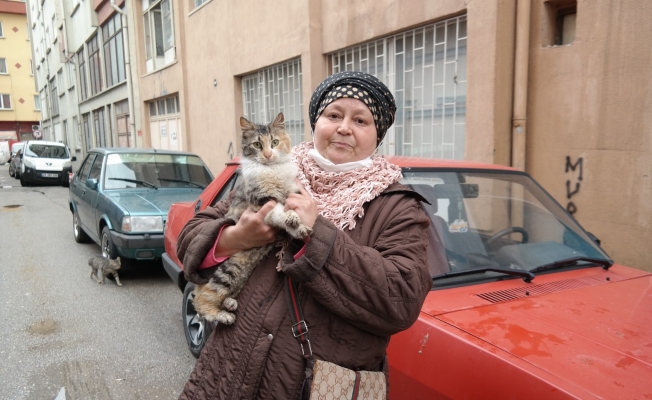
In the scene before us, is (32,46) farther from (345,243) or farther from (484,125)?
(345,243)

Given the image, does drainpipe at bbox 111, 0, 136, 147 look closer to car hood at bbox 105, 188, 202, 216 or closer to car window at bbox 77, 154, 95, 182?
car window at bbox 77, 154, 95, 182

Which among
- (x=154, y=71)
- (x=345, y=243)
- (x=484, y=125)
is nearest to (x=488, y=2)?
(x=484, y=125)

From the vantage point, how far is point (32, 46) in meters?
41.3

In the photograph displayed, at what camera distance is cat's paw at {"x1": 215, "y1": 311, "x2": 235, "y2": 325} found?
1592 mm

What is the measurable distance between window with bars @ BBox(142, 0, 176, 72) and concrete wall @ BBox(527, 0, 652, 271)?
13053 mm

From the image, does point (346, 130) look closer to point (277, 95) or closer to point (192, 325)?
point (192, 325)

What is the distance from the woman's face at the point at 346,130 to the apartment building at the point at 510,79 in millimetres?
4028

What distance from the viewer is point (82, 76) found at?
2792 centimetres

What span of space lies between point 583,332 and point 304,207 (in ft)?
4.45

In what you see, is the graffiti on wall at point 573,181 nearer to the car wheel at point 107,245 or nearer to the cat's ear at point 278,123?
the cat's ear at point 278,123

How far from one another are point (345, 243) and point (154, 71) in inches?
677

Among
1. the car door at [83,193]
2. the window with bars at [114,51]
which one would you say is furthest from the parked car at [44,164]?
the car door at [83,193]

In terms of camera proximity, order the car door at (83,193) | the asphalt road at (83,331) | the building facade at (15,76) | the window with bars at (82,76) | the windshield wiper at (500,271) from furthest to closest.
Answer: the building facade at (15,76) < the window with bars at (82,76) < the car door at (83,193) < the asphalt road at (83,331) < the windshield wiper at (500,271)

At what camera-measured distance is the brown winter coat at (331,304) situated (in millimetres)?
1352
